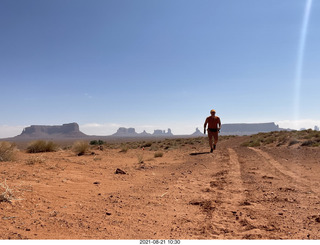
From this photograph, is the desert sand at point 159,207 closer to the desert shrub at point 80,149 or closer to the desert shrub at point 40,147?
the desert shrub at point 80,149

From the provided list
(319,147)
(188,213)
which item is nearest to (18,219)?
(188,213)

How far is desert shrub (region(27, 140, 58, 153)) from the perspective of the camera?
15003 mm

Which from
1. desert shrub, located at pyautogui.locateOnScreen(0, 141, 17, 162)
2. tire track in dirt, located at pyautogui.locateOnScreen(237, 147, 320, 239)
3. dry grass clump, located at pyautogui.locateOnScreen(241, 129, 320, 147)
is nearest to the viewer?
tire track in dirt, located at pyautogui.locateOnScreen(237, 147, 320, 239)

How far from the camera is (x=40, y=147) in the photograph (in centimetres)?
1512

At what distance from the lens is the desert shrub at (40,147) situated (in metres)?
15.0

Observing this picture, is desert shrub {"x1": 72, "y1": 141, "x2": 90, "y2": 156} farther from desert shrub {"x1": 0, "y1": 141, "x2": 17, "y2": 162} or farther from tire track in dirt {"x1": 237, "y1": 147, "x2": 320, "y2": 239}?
tire track in dirt {"x1": 237, "y1": 147, "x2": 320, "y2": 239}

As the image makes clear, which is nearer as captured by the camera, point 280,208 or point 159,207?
point 280,208

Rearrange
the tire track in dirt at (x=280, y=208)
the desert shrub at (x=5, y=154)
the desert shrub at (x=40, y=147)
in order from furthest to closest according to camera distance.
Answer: the desert shrub at (x=40, y=147) → the desert shrub at (x=5, y=154) → the tire track in dirt at (x=280, y=208)

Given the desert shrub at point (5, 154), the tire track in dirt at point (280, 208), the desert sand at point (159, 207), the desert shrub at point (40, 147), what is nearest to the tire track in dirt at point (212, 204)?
the desert sand at point (159, 207)

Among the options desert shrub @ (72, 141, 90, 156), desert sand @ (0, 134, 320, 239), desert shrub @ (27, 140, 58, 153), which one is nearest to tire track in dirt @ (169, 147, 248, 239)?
desert sand @ (0, 134, 320, 239)

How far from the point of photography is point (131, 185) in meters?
6.05

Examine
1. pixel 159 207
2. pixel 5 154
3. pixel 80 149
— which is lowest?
pixel 159 207

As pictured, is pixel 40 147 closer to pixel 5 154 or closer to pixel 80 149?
pixel 80 149

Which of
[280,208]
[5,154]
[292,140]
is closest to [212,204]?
[280,208]
